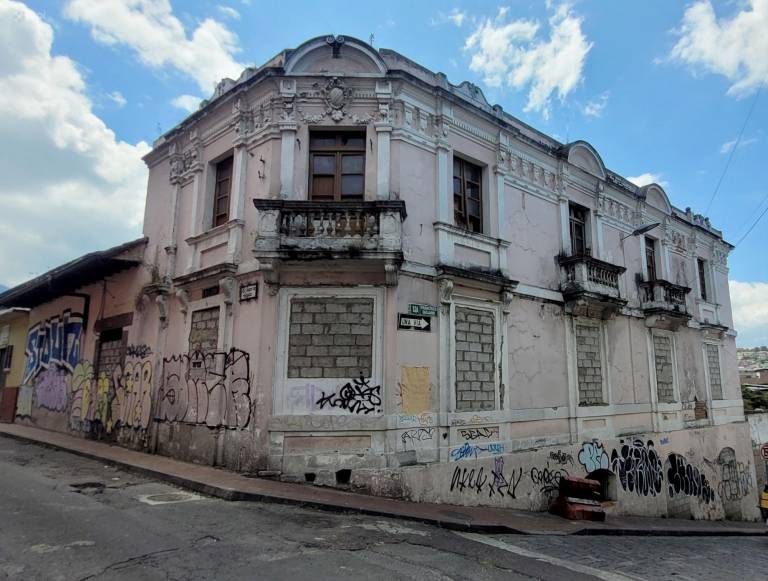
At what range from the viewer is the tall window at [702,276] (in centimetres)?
1930

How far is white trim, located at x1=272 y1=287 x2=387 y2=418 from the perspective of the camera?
9.06 meters

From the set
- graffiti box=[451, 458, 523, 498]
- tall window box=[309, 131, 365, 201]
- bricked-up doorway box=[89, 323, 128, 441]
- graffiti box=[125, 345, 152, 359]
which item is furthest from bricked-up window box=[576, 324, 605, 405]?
bricked-up doorway box=[89, 323, 128, 441]

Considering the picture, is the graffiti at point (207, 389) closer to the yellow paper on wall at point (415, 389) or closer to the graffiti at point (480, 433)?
the yellow paper on wall at point (415, 389)

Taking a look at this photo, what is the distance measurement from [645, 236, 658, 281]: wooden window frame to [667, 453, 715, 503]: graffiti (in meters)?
5.91

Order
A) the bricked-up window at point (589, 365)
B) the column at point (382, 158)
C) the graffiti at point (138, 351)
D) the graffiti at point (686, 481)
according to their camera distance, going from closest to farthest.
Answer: the column at point (382, 158)
the graffiti at point (138, 351)
the bricked-up window at point (589, 365)
the graffiti at point (686, 481)

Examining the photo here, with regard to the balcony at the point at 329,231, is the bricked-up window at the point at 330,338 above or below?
below

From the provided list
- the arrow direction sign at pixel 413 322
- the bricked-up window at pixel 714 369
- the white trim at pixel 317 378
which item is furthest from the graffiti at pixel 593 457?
the bricked-up window at pixel 714 369

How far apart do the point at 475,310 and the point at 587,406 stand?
4.77m

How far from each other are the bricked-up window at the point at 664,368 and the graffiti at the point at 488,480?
7552 millimetres

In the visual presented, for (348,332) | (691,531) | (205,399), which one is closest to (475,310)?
(348,332)

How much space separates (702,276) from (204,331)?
19.1m

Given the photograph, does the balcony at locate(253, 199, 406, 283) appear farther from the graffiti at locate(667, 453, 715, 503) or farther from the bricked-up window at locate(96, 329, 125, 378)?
the graffiti at locate(667, 453, 715, 503)

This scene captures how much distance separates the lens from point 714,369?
18547 millimetres

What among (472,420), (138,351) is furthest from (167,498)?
(138,351)
